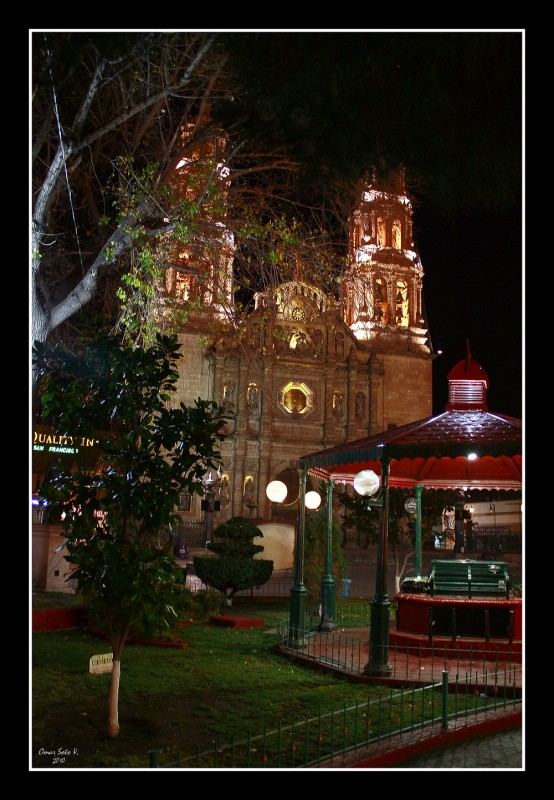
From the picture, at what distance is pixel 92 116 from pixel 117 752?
26.3ft

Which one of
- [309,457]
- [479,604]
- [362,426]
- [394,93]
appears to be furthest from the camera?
[362,426]

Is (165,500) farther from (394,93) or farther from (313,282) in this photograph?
(313,282)

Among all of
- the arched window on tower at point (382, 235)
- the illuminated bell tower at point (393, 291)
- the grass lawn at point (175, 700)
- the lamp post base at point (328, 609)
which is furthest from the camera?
the arched window on tower at point (382, 235)

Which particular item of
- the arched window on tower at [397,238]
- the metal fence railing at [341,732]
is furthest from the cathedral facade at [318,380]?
the metal fence railing at [341,732]

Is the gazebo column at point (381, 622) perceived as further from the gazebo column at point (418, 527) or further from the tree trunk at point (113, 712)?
the gazebo column at point (418, 527)

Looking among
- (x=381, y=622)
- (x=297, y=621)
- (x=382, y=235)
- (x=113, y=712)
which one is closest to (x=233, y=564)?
(x=297, y=621)

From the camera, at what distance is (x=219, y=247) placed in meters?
11.5

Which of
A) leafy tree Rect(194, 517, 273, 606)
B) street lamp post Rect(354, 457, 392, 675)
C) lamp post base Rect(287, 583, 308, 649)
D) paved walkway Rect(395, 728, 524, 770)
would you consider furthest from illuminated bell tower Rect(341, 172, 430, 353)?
paved walkway Rect(395, 728, 524, 770)

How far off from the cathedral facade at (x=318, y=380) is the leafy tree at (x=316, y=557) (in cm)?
2242

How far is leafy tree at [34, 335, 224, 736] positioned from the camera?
6242 millimetres

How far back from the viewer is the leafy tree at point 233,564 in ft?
52.3

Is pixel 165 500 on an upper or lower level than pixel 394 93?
lower

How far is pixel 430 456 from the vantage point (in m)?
9.34

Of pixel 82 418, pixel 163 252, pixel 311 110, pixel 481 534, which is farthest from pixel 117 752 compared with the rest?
pixel 481 534
